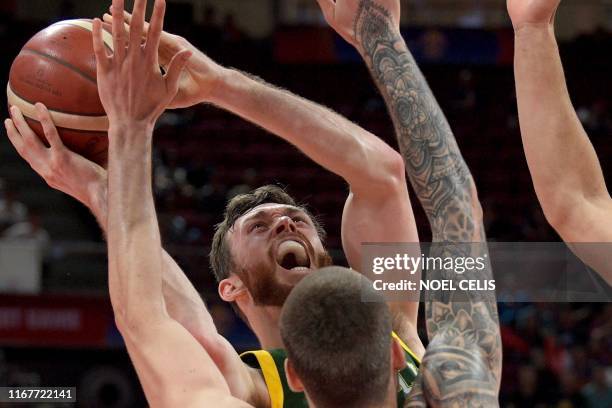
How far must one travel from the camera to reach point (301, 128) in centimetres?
277

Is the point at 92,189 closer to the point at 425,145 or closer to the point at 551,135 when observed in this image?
the point at 425,145

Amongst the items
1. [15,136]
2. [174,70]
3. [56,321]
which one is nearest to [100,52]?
[174,70]

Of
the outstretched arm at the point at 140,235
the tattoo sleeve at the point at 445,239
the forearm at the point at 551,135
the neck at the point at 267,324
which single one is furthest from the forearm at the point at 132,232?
the neck at the point at 267,324

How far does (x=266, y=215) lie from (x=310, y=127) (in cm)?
42

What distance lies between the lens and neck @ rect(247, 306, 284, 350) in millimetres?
3080

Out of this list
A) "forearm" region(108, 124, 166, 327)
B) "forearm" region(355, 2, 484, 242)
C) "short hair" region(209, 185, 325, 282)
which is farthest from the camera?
"short hair" region(209, 185, 325, 282)

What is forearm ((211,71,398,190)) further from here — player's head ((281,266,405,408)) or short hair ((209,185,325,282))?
player's head ((281,266,405,408))

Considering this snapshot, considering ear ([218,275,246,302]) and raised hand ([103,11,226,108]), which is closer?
raised hand ([103,11,226,108])

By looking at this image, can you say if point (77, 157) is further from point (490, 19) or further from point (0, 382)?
point (490, 19)

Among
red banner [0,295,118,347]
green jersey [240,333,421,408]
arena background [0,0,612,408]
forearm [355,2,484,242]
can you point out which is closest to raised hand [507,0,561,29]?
forearm [355,2,484,242]

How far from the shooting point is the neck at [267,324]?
3.08m

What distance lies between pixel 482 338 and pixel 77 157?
3.40ft

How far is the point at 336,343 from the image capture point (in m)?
1.93

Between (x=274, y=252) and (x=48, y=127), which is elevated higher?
(x=48, y=127)
